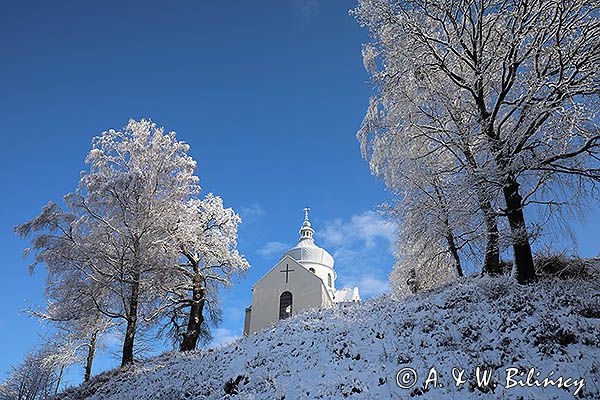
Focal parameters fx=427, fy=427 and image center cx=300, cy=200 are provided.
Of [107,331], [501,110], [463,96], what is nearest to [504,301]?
[501,110]

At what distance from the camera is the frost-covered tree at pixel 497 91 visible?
9766 mm

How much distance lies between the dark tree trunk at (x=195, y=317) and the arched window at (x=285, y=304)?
8002mm

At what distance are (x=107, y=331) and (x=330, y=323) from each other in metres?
11.7

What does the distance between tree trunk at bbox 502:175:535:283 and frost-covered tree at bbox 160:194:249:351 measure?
1268cm

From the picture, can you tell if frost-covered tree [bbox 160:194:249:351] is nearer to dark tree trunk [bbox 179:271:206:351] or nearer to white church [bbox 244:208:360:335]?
dark tree trunk [bbox 179:271:206:351]

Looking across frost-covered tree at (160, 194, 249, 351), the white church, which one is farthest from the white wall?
frost-covered tree at (160, 194, 249, 351)

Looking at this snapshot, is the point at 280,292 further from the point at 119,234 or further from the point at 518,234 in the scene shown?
the point at 518,234

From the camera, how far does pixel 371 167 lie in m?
16.1

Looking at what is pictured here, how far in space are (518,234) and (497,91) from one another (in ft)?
15.4

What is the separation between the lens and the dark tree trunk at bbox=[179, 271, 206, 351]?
1920 cm

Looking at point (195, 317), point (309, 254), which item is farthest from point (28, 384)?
point (309, 254)

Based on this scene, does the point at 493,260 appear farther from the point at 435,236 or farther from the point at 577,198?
the point at 577,198

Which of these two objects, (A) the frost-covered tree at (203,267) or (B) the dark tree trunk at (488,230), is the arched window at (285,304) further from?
(B) the dark tree trunk at (488,230)

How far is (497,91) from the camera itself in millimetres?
13109
